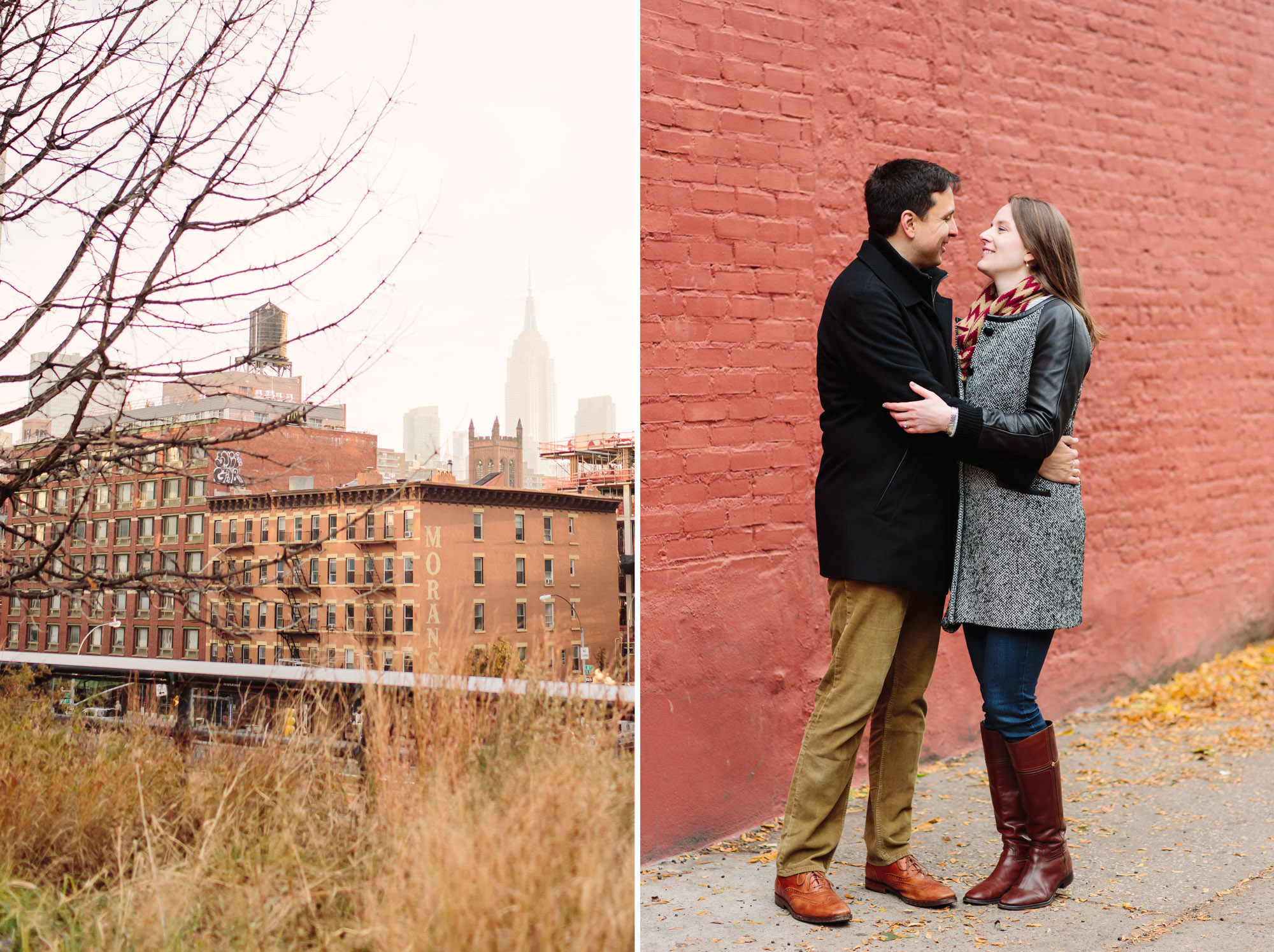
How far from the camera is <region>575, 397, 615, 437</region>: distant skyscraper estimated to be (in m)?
1.98

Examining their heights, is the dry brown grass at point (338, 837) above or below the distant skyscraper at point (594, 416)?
below

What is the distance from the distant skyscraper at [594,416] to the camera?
1.98 m

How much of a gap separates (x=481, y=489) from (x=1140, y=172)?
4.58m

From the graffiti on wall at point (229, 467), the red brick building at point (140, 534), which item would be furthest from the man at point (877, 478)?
the graffiti on wall at point (229, 467)

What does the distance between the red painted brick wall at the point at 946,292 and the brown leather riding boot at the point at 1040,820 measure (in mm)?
912

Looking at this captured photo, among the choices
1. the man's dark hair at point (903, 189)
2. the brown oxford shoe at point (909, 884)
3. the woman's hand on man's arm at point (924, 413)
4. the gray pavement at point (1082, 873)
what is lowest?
the gray pavement at point (1082, 873)

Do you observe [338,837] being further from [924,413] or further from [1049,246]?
[1049,246]

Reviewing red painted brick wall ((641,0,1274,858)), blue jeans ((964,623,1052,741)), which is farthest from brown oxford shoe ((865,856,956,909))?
red painted brick wall ((641,0,1274,858))

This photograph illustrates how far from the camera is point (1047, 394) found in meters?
2.82

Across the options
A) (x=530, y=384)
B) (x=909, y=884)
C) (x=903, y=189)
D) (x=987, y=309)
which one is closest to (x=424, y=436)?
(x=530, y=384)

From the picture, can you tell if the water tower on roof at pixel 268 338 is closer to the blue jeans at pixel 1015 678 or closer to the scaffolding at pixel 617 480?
the scaffolding at pixel 617 480

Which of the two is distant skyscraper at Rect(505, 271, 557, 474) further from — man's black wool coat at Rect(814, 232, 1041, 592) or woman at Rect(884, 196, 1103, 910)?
woman at Rect(884, 196, 1103, 910)

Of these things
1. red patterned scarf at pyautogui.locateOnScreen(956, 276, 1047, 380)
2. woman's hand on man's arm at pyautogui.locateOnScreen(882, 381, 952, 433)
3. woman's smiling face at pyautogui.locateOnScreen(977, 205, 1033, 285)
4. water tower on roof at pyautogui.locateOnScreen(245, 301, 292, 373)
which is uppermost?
woman's smiling face at pyautogui.locateOnScreen(977, 205, 1033, 285)

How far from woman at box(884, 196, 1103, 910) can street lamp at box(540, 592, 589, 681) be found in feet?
4.47
